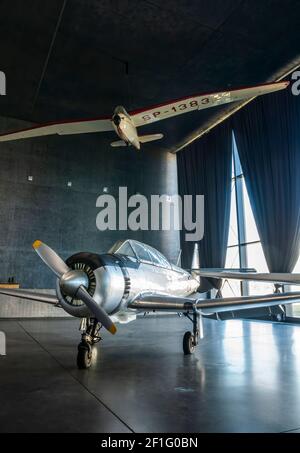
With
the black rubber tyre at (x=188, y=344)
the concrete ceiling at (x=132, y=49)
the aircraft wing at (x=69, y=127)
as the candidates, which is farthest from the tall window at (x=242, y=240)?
the black rubber tyre at (x=188, y=344)

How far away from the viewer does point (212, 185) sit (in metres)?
14.1

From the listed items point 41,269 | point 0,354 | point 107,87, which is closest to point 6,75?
point 107,87

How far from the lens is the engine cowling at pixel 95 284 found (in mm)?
3977

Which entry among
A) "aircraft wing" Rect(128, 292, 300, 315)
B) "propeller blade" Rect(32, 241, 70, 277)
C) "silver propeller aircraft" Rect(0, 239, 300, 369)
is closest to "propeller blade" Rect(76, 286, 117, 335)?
"silver propeller aircraft" Rect(0, 239, 300, 369)

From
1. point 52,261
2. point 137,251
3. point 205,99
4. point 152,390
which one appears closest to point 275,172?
point 205,99

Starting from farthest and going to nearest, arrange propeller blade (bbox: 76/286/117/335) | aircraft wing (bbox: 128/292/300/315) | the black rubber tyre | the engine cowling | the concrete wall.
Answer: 1. the concrete wall
2. the black rubber tyre
3. aircraft wing (bbox: 128/292/300/315)
4. the engine cowling
5. propeller blade (bbox: 76/286/117/335)

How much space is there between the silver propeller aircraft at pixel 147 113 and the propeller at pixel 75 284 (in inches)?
195

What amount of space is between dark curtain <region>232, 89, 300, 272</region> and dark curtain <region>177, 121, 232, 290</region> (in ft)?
4.84

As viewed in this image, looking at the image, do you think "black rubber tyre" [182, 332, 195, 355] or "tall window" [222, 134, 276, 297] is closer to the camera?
"black rubber tyre" [182, 332, 195, 355]

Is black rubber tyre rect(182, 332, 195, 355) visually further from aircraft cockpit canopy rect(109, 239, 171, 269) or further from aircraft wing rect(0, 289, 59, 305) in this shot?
aircraft wing rect(0, 289, 59, 305)

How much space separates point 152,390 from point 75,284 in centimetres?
151

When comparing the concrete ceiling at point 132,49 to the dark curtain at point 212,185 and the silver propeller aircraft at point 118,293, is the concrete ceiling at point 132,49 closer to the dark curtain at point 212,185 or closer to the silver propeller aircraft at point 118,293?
the dark curtain at point 212,185

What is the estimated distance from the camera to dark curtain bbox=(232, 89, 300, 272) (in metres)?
9.94

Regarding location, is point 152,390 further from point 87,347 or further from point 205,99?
point 205,99
